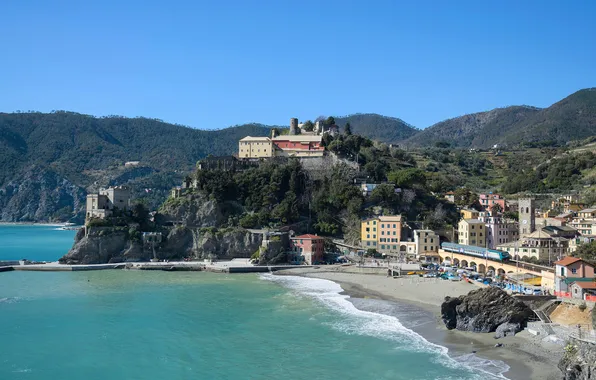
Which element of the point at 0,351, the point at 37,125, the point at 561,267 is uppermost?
the point at 37,125

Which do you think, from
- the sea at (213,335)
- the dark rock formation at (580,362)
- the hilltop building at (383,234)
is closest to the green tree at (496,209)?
the hilltop building at (383,234)

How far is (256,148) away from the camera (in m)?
66.4

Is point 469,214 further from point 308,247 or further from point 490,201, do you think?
point 308,247

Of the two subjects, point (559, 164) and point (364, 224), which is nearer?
point (364, 224)

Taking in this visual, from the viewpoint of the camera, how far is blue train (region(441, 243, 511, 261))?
38.7 metres

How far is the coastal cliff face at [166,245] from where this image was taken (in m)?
51.4

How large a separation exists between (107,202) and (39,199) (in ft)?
360

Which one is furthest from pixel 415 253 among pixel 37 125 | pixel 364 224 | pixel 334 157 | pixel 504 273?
pixel 37 125

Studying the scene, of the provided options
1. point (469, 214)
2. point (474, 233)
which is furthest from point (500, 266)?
point (469, 214)

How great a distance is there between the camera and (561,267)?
28.0 metres

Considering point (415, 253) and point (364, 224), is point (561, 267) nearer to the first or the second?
point (415, 253)

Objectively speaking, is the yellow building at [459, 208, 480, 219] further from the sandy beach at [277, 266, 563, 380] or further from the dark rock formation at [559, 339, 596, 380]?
the dark rock formation at [559, 339, 596, 380]

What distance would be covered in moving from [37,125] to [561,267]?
203764 mm

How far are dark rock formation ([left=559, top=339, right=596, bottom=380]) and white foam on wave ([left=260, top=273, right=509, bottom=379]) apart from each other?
6.99 feet
